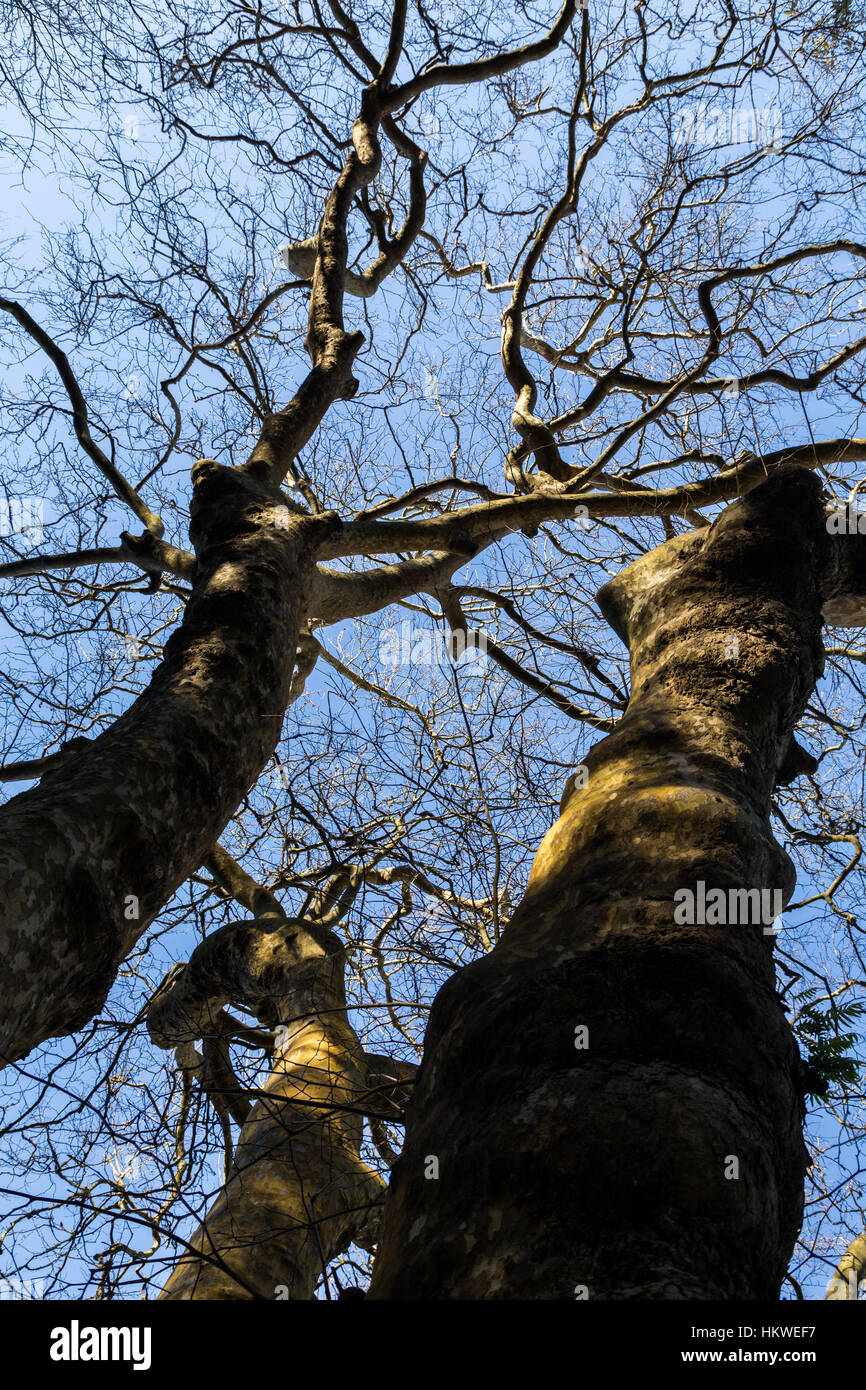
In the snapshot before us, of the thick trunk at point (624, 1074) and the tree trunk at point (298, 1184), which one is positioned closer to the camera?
the thick trunk at point (624, 1074)

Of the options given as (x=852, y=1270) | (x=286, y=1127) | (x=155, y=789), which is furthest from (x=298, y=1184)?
(x=852, y=1270)

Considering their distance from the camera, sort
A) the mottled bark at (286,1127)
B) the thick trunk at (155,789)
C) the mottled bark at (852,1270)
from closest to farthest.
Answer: the thick trunk at (155,789)
the mottled bark at (286,1127)
the mottled bark at (852,1270)

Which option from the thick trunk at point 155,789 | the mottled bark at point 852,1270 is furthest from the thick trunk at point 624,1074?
the mottled bark at point 852,1270

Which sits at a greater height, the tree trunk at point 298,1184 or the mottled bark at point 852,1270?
the tree trunk at point 298,1184

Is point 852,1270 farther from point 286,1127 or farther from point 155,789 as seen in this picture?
point 155,789

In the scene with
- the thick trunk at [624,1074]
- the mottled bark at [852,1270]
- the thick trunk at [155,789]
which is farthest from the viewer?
the mottled bark at [852,1270]

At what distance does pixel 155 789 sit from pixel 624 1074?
1.41 m

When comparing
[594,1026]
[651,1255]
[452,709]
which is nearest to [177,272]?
[452,709]

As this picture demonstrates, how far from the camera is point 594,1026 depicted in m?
1.40

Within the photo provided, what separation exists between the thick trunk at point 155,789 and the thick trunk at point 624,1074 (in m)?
0.85

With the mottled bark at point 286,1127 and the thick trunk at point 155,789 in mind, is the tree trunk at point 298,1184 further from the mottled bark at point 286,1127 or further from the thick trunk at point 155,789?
the thick trunk at point 155,789

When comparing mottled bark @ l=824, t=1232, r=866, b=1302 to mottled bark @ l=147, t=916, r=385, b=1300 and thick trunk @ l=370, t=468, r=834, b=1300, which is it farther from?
thick trunk @ l=370, t=468, r=834, b=1300

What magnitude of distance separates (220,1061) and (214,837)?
1958mm

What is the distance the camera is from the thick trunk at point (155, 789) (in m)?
1.91
